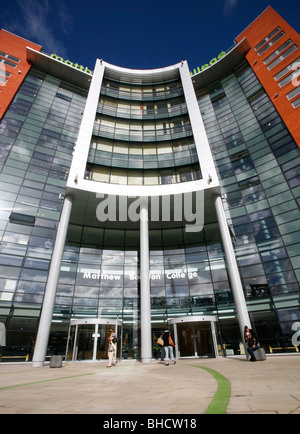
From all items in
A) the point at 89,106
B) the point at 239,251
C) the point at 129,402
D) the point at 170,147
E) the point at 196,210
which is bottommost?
the point at 129,402

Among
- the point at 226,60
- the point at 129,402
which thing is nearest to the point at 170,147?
the point at 226,60

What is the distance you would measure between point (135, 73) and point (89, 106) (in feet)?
37.8

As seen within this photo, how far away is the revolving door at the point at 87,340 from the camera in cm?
1710

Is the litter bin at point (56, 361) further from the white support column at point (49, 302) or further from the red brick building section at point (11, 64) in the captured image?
the red brick building section at point (11, 64)

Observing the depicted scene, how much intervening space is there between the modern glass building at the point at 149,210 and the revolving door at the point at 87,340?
0.26 feet

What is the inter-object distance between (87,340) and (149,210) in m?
12.7

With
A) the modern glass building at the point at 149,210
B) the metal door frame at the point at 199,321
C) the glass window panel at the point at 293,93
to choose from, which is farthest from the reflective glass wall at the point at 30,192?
the glass window panel at the point at 293,93

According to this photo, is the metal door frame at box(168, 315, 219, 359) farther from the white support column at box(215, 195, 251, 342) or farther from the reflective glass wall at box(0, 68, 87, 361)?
the reflective glass wall at box(0, 68, 87, 361)

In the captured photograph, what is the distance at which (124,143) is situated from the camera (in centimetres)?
2642

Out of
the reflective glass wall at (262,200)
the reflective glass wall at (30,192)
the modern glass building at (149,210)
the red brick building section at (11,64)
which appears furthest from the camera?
the red brick building section at (11,64)

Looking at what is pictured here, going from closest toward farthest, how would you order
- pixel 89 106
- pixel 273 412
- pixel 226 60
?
1. pixel 273 412
2. pixel 89 106
3. pixel 226 60

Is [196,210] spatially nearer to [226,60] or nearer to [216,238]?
[216,238]

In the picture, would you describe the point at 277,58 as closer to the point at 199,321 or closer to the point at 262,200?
the point at 262,200

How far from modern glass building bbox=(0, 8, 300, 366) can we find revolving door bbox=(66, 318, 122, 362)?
78mm
